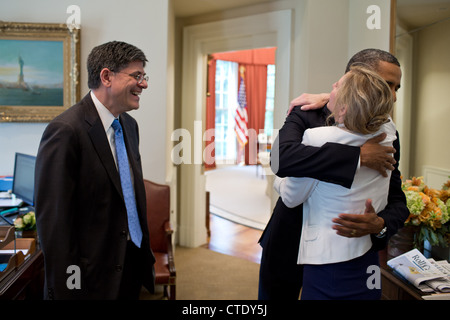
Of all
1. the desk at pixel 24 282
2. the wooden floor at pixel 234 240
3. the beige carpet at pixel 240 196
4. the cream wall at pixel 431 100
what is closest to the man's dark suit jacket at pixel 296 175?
the cream wall at pixel 431 100

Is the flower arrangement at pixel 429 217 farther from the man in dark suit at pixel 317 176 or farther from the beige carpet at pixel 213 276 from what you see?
the beige carpet at pixel 213 276

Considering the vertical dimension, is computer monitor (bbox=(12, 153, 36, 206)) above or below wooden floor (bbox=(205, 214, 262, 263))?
above

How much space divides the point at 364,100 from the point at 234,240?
425cm

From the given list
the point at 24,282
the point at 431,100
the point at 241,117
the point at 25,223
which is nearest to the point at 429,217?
the point at 431,100

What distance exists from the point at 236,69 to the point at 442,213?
997cm

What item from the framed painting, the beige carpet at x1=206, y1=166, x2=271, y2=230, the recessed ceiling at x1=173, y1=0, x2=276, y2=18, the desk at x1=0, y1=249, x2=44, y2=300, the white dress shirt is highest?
the recessed ceiling at x1=173, y1=0, x2=276, y2=18

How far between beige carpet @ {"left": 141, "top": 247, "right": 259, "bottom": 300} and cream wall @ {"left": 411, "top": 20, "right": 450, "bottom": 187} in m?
2.02

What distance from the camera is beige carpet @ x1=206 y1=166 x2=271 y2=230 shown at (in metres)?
6.32

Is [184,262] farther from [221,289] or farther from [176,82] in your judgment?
[176,82]

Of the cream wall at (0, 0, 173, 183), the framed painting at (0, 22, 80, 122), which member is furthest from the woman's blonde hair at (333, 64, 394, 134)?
the framed painting at (0, 22, 80, 122)

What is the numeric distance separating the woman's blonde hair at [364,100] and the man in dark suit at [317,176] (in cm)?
9

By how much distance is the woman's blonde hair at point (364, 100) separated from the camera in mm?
1126

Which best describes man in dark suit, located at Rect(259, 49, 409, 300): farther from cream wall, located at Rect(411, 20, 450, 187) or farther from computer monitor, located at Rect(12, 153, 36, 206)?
computer monitor, located at Rect(12, 153, 36, 206)

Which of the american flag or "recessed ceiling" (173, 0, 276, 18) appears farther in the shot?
the american flag
